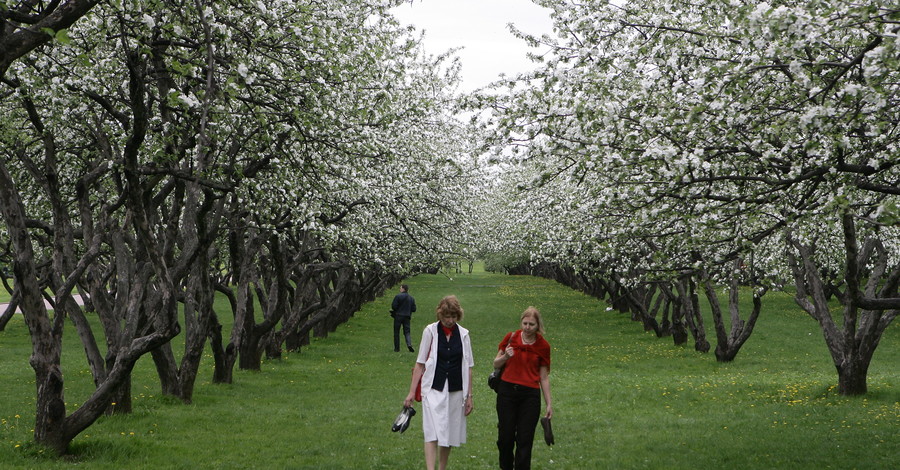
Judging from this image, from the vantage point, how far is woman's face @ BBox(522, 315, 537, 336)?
9.69 metres

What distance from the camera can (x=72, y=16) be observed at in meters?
7.86

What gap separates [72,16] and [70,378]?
16747mm

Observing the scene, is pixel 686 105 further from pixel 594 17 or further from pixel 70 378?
pixel 70 378

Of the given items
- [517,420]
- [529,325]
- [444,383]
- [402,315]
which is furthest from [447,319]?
[402,315]

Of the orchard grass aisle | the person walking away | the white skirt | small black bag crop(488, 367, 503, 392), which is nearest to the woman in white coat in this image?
the white skirt

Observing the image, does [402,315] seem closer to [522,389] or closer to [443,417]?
[522,389]

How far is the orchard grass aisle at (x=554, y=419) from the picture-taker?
40.4ft

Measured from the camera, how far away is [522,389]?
971 centimetres

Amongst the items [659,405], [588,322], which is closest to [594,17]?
[659,405]

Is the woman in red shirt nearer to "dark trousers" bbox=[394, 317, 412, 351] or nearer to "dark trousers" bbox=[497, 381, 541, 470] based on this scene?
"dark trousers" bbox=[497, 381, 541, 470]

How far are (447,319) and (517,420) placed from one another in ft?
4.66

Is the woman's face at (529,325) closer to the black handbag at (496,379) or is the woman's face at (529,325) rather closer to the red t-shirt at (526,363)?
the red t-shirt at (526,363)

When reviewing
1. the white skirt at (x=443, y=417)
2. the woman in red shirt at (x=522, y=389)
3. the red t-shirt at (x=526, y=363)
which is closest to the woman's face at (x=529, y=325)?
the woman in red shirt at (x=522, y=389)

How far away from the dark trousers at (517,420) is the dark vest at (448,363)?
0.57m
